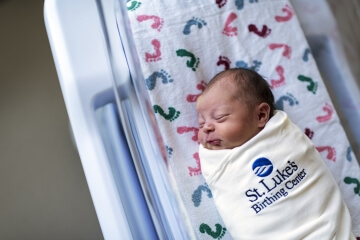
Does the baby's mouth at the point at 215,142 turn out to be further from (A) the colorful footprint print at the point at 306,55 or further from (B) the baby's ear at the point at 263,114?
(A) the colorful footprint print at the point at 306,55

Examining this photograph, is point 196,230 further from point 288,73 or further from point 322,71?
point 322,71

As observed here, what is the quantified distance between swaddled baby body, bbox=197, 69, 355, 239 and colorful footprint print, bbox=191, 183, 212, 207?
4cm

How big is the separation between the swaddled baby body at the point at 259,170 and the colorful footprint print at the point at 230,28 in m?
0.17

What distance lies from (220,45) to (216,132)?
9.9 inches

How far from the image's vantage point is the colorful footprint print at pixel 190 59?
3.26 feet

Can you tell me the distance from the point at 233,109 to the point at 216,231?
27 centimetres

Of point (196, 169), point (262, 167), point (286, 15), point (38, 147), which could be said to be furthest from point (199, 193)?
point (38, 147)

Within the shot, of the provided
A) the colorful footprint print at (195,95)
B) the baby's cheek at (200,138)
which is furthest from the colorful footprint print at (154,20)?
the baby's cheek at (200,138)

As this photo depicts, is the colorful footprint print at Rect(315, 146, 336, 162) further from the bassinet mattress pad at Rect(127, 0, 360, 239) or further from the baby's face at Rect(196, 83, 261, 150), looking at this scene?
the baby's face at Rect(196, 83, 261, 150)

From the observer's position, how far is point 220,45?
104 cm

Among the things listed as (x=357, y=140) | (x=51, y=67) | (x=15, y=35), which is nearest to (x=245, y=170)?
(x=357, y=140)

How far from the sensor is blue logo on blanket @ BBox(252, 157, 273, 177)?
0.86m

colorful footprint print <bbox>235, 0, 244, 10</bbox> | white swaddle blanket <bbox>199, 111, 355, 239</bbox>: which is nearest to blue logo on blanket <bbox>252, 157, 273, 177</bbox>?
white swaddle blanket <bbox>199, 111, 355, 239</bbox>

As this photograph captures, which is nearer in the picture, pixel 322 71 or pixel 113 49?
pixel 113 49
